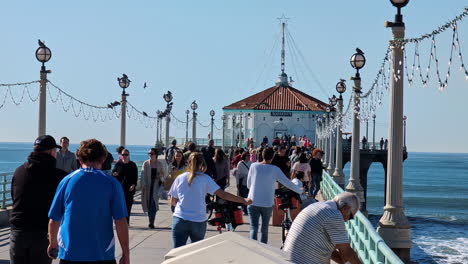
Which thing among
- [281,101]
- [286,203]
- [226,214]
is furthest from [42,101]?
[281,101]

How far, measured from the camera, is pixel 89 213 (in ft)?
20.7

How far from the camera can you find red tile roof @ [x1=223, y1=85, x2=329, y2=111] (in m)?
101

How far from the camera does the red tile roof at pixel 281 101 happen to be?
330 feet

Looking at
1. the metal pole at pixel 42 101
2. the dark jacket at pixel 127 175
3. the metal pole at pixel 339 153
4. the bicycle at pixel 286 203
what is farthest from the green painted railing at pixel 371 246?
the metal pole at pixel 339 153

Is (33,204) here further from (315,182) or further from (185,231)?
(315,182)

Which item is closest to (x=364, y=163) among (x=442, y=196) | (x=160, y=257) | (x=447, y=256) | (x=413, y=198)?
(x=413, y=198)

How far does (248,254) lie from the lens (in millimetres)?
4422

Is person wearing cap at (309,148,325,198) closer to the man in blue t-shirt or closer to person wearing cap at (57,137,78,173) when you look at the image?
person wearing cap at (57,137,78,173)

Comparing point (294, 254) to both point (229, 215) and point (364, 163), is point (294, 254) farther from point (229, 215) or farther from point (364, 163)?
point (364, 163)

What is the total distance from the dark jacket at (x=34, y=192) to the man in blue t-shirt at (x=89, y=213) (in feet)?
3.72

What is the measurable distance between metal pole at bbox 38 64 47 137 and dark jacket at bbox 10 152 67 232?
10.9 metres

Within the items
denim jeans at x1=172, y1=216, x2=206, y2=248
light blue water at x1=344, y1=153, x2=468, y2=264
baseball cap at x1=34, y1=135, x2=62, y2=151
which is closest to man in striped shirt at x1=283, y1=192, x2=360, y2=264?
baseball cap at x1=34, y1=135, x2=62, y2=151

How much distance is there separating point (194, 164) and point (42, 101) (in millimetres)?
9904

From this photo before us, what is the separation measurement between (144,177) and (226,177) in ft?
8.26
